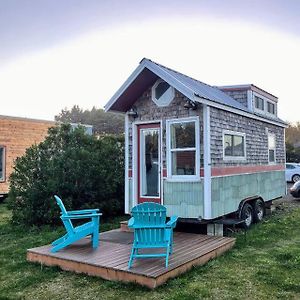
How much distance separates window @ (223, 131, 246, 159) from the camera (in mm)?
8188

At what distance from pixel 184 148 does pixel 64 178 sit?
373 centimetres

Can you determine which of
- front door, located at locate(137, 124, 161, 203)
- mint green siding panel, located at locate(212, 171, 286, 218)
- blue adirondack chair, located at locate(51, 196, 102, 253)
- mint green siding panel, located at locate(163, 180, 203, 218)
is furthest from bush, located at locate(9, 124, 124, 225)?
mint green siding panel, located at locate(212, 171, 286, 218)

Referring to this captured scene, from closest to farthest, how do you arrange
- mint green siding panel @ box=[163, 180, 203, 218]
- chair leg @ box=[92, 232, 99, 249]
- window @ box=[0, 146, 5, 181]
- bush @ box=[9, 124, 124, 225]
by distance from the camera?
chair leg @ box=[92, 232, 99, 249]
mint green siding panel @ box=[163, 180, 203, 218]
bush @ box=[9, 124, 124, 225]
window @ box=[0, 146, 5, 181]

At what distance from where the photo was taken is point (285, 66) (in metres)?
13.0

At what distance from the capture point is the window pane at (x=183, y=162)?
7.61 meters

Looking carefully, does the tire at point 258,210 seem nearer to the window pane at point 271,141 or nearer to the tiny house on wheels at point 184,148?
the tiny house on wheels at point 184,148

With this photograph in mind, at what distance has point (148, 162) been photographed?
8.48 meters

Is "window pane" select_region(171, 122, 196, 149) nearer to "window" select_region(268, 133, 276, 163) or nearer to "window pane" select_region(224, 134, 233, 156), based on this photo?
"window pane" select_region(224, 134, 233, 156)

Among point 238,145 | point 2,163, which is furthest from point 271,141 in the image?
point 2,163

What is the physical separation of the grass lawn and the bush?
223cm

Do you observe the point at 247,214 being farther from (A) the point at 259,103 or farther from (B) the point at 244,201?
(A) the point at 259,103

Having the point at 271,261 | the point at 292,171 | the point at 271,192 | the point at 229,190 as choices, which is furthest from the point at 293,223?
the point at 292,171

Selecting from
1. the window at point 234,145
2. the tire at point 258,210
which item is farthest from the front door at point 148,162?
the tire at point 258,210

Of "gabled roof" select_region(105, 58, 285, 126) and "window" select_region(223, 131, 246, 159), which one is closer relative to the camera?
"gabled roof" select_region(105, 58, 285, 126)
